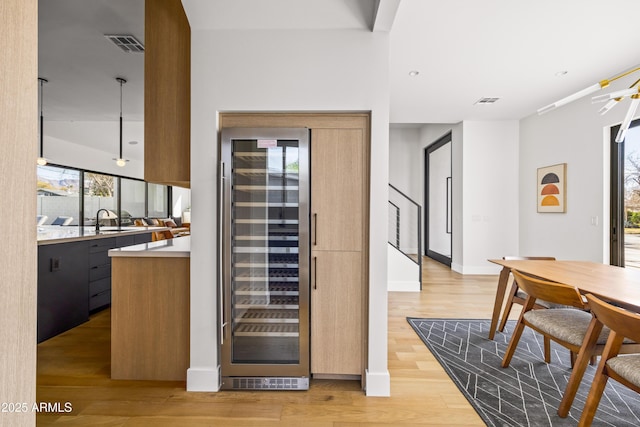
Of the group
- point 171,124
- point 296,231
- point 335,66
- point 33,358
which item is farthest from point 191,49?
point 33,358

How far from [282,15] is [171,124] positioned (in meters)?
1.10

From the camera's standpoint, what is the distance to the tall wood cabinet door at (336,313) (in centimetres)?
225

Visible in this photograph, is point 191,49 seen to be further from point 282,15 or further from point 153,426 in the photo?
point 153,426

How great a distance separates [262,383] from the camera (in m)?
2.23

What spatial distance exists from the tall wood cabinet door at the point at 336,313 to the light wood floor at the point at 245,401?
0.59 ft

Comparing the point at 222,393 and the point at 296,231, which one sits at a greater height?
the point at 296,231

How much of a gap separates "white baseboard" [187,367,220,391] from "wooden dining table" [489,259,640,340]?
8.08ft

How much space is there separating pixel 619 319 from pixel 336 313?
1.52 m

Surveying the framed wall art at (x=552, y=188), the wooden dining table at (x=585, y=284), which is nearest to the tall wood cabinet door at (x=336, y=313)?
the wooden dining table at (x=585, y=284)

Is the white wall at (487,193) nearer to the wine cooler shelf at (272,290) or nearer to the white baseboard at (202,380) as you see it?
the wine cooler shelf at (272,290)

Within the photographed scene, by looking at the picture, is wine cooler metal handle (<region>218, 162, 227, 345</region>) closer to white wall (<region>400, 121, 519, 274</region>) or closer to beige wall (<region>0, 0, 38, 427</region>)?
beige wall (<region>0, 0, 38, 427</region>)

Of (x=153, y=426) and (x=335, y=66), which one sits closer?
(x=153, y=426)

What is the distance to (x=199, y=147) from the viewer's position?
2221mm

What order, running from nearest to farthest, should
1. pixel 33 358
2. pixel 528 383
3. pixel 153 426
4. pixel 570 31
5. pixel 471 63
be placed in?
pixel 33 358 < pixel 153 426 < pixel 528 383 < pixel 570 31 < pixel 471 63
